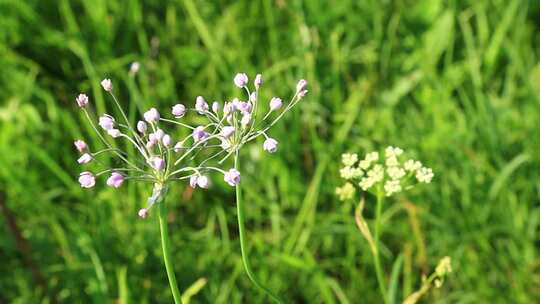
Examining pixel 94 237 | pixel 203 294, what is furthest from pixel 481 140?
pixel 94 237

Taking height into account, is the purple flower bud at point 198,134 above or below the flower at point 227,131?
above

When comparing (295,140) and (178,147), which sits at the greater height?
(295,140)

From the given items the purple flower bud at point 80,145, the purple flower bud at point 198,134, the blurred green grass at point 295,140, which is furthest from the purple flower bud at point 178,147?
the blurred green grass at point 295,140

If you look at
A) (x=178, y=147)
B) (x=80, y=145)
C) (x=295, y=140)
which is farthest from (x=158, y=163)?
(x=295, y=140)

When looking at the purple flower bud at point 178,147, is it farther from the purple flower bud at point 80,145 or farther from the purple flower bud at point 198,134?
the purple flower bud at point 80,145

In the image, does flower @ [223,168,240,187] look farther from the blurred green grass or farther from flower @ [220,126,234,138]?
the blurred green grass

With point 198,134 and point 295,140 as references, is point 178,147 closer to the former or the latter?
point 198,134

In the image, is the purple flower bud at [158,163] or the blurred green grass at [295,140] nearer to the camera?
the purple flower bud at [158,163]

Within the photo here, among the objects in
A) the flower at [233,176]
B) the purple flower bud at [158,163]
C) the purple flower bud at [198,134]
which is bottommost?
the flower at [233,176]

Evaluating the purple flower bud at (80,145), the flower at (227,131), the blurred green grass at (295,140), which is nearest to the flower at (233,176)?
the flower at (227,131)
